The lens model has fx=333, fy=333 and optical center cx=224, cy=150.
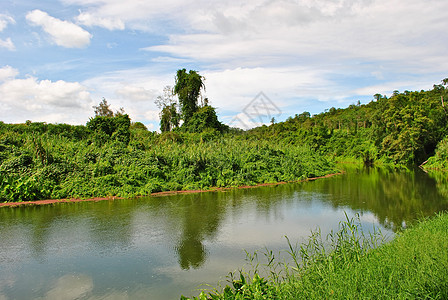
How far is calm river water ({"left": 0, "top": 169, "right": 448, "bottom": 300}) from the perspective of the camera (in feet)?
19.8

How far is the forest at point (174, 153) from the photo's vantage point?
47.8 feet

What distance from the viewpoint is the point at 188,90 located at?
36.8 m

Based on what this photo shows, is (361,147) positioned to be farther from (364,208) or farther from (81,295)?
(81,295)

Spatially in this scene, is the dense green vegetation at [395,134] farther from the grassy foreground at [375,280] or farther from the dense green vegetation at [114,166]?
the grassy foreground at [375,280]

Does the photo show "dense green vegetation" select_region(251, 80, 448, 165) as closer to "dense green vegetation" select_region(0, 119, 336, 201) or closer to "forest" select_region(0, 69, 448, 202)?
"forest" select_region(0, 69, 448, 202)

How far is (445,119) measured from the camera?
3281 cm

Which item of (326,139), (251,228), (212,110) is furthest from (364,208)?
(326,139)

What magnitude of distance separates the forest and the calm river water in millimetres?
1681

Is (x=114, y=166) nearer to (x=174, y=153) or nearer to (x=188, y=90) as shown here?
(x=174, y=153)

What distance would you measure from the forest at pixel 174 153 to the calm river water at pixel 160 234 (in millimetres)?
1681

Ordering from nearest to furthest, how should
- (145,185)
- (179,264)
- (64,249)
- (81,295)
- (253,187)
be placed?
(81,295) < (179,264) < (64,249) < (145,185) < (253,187)

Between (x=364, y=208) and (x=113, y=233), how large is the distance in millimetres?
8480

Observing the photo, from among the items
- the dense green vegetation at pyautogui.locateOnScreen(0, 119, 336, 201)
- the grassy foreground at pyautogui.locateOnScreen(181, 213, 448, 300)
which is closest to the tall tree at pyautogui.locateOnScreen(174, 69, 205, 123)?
the dense green vegetation at pyautogui.locateOnScreen(0, 119, 336, 201)

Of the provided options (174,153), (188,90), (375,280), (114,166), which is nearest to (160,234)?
(375,280)
